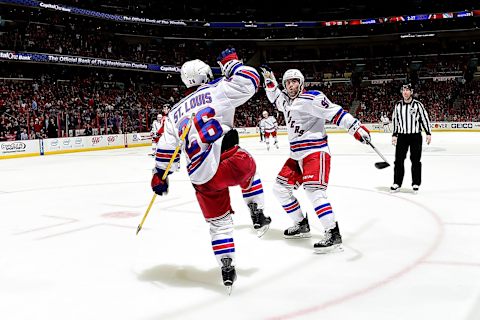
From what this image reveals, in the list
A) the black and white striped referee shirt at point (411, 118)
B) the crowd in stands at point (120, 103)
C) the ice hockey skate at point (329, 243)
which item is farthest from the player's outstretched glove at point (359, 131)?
the crowd in stands at point (120, 103)

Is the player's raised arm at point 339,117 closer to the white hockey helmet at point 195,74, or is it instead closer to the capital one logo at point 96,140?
the white hockey helmet at point 195,74

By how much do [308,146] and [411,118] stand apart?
11.3 feet

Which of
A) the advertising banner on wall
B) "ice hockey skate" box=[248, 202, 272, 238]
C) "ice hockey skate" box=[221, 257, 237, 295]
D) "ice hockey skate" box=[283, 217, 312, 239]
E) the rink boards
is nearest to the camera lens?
"ice hockey skate" box=[221, 257, 237, 295]

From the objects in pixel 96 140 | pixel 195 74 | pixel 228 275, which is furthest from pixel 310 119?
pixel 96 140

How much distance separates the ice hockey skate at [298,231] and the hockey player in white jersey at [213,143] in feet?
4.72

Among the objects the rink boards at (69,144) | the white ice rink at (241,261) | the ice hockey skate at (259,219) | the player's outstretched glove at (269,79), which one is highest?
the player's outstretched glove at (269,79)

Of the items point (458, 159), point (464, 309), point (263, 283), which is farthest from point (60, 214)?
point (458, 159)

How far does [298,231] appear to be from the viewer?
4621 millimetres

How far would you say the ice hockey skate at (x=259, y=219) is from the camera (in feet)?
14.7

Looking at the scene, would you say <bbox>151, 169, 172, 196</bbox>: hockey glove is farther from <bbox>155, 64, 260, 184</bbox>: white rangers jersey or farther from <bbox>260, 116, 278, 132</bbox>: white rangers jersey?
<bbox>260, 116, 278, 132</bbox>: white rangers jersey

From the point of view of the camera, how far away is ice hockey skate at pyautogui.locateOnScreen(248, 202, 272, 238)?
14.7 ft

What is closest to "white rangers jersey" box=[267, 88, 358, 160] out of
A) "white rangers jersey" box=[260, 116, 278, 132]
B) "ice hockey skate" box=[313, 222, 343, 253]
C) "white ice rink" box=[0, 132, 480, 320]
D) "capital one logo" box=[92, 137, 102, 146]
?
"ice hockey skate" box=[313, 222, 343, 253]

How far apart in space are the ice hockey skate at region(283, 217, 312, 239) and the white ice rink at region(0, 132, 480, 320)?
0.36 feet

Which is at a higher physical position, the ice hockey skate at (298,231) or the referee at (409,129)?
the referee at (409,129)
